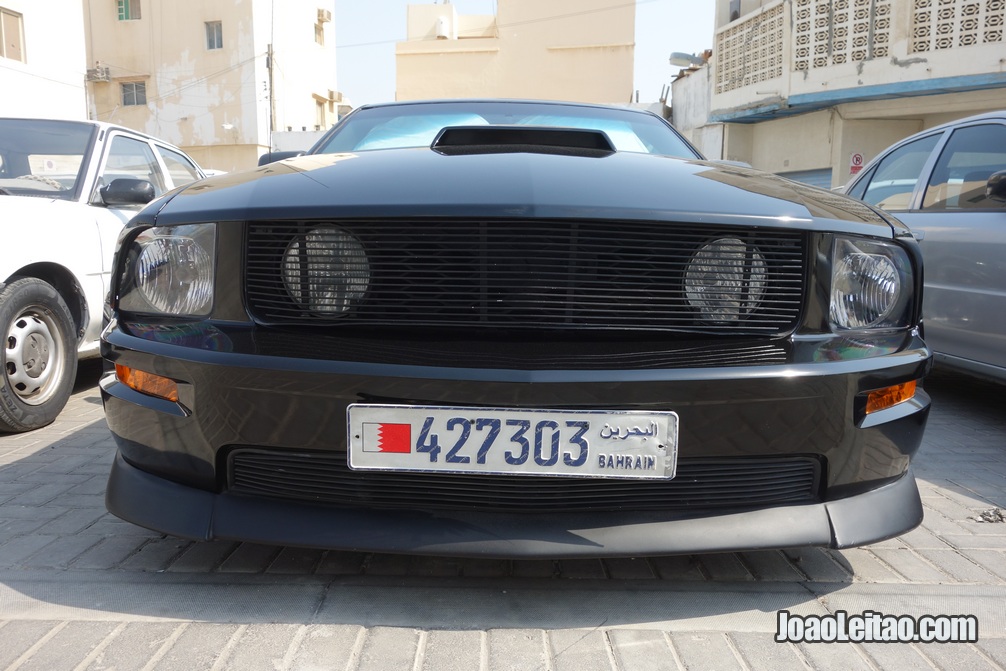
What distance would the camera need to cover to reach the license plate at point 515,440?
1628 millimetres

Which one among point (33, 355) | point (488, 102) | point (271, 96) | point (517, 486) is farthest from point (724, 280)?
point (271, 96)

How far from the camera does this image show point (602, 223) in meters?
1.65

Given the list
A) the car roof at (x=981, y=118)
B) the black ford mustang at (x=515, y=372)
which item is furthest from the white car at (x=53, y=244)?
the car roof at (x=981, y=118)

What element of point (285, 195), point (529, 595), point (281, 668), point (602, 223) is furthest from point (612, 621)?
point (285, 195)

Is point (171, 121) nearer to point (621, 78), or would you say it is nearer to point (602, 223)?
point (621, 78)

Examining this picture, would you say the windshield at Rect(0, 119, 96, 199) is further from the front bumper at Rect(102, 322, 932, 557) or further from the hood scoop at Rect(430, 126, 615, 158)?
the front bumper at Rect(102, 322, 932, 557)

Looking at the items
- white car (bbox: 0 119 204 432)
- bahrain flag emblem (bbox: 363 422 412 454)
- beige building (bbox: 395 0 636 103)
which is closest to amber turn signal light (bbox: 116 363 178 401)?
bahrain flag emblem (bbox: 363 422 412 454)

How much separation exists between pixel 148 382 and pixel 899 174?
4.30 meters

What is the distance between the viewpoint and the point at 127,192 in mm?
3666

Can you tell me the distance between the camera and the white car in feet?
10.6

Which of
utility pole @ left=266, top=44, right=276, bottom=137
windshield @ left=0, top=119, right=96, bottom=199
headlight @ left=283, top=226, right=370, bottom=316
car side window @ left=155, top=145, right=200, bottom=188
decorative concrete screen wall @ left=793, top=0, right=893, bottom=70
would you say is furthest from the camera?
utility pole @ left=266, top=44, right=276, bottom=137

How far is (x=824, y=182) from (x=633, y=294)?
1883 centimetres

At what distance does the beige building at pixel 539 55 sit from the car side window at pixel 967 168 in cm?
3187

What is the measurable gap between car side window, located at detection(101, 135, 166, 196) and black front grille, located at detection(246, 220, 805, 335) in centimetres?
282
